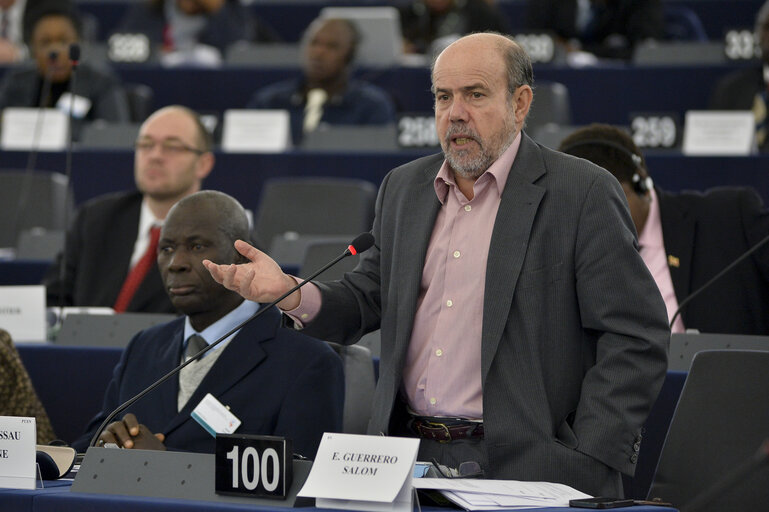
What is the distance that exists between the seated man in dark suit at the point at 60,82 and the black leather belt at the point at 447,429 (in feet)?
14.7

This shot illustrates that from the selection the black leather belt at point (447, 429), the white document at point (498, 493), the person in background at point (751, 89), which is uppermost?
the person in background at point (751, 89)

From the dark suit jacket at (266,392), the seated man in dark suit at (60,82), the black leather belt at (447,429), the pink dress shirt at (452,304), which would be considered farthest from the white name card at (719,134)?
the black leather belt at (447,429)

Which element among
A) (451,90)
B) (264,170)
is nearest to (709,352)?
(451,90)

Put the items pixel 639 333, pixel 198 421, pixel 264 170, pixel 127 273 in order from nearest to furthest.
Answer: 1. pixel 639 333
2. pixel 198 421
3. pixel 127 273
4. pixel 264 170

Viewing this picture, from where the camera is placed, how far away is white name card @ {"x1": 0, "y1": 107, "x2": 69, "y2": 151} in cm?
643

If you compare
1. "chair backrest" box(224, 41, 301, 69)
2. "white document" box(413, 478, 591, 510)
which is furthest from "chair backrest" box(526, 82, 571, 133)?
"white document" box(413, 478, 591, 510)

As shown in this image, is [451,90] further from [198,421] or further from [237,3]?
[237,3]

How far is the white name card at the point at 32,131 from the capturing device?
21.1ft

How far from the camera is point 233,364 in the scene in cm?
302

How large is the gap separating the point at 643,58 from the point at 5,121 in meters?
3.39

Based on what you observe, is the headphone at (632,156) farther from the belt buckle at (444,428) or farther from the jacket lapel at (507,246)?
the belt buckle at (444,428)

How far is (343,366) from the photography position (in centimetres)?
310

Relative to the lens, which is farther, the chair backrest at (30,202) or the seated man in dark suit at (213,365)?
the chair backrest at (30,202)

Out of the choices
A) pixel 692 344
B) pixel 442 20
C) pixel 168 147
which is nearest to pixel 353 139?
pixel 168 147
